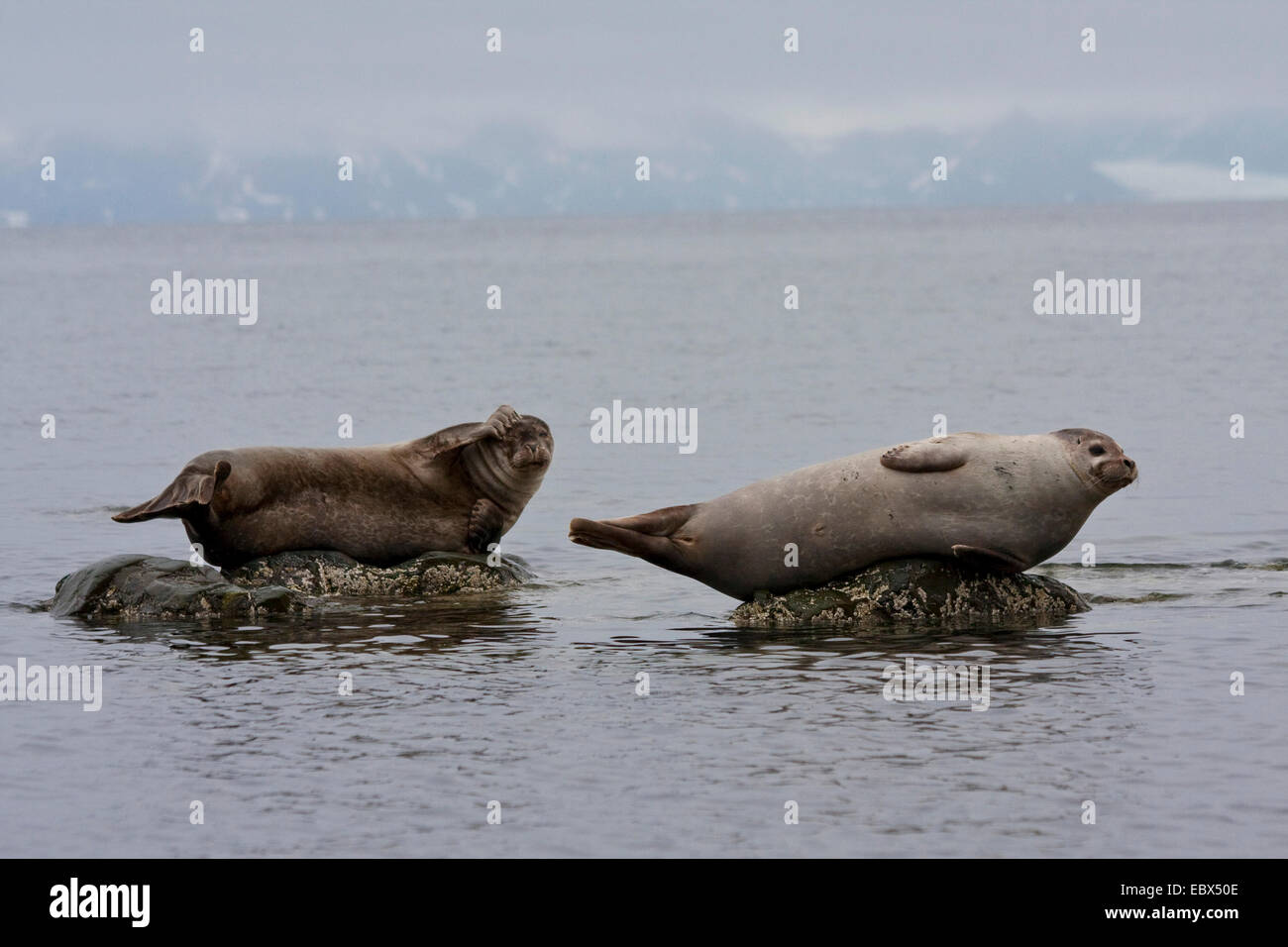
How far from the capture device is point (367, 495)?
47.7 ft

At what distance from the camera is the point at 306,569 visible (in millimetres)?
14180

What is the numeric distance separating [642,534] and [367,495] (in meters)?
2.64

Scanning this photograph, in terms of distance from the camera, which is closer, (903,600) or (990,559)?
(990,559)

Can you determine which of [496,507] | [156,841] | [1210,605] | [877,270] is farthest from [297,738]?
[877,270]

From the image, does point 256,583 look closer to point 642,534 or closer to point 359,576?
point 359,576

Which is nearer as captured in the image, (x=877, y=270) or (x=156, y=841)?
(x=156, y=841)

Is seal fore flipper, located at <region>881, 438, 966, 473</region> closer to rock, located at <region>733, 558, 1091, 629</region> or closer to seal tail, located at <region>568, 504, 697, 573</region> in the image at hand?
rock, located at <region>733, 558, 1091, 629</region>

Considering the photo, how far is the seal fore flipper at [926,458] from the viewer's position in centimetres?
1251

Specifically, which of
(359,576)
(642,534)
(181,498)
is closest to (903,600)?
(642,534)

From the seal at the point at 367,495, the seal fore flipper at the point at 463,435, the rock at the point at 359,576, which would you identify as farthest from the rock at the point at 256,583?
the seal fore flipper at the point at 463,435

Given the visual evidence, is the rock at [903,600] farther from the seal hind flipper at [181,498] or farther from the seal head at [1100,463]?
the seal hind flipper at [181,498]
